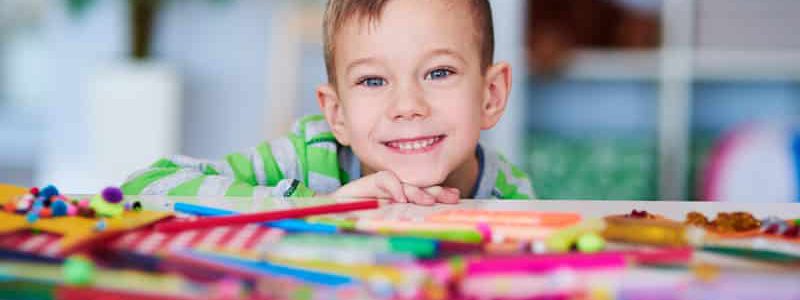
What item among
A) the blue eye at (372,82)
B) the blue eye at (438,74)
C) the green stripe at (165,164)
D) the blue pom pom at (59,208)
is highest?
the blue eye at (438,74)

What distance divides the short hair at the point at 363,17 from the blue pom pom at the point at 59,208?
1.33ft

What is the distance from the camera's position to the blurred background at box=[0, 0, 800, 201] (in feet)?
9.80

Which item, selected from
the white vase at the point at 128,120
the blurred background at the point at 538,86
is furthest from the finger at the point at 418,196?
the white vase at the point at 128,120

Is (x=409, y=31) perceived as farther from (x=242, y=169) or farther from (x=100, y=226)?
(x=100, y=226)

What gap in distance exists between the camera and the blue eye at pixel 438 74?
90 cm

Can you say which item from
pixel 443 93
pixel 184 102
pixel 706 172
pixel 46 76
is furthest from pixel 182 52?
pixel 443 93

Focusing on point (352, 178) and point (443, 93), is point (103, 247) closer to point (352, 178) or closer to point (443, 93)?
point (443, 93)

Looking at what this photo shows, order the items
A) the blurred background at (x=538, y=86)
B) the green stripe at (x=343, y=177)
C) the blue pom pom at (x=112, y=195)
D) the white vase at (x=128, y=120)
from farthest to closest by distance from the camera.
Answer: the white vase at (x=128, y=120), the blurred background at (x=538, y=86), the green stripe at (x=343, y=177), the blue pom pom at (x=112, y=195)

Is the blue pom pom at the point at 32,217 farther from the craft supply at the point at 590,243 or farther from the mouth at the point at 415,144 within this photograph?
the mouth at the point at 415,144

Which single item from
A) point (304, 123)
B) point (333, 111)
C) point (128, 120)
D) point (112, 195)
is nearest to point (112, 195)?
point (112, 195)

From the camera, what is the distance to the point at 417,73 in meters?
0.89

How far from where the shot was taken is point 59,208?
1.88ft

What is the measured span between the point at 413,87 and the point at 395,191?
0.42ft

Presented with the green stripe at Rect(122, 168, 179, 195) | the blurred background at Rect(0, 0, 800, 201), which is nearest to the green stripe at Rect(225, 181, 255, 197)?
the green stripe at Rect(122, 168, 179, 195)
